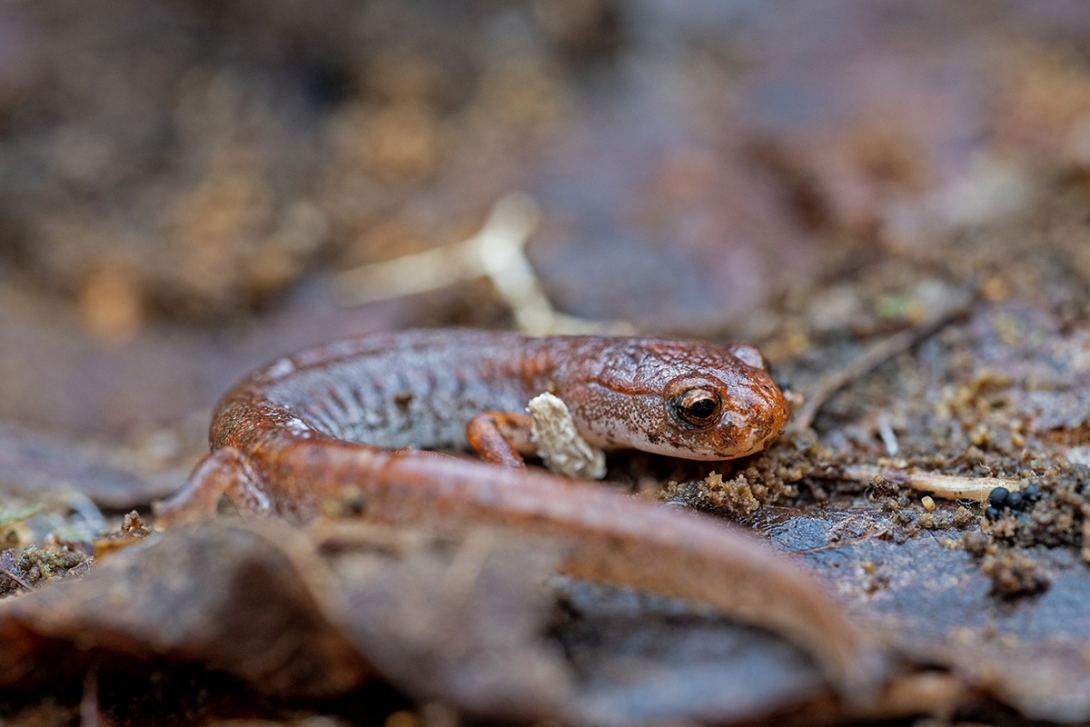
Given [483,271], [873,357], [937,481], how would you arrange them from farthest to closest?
[483,271]
[873,357]
[937,481]

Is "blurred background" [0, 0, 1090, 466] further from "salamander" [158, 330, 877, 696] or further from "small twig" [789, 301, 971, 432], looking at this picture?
"salamander" [158, 330, 877, 696]

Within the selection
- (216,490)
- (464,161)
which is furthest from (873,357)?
(464,161)

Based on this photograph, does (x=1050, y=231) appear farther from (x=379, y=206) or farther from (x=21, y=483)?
(x=21, y=483)

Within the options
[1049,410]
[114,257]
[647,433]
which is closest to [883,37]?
[1049,410]

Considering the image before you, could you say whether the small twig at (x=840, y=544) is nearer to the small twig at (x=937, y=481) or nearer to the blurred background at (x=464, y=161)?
the small twig at (x=937, y=481)

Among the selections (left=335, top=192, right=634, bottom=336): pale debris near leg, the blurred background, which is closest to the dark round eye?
the blurred background

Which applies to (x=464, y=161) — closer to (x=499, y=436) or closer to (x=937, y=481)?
(x=499, y=436)

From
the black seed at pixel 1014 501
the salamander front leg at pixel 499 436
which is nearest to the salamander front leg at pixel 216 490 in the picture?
the salamander front leg at pixel 499 436
